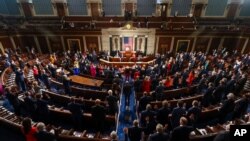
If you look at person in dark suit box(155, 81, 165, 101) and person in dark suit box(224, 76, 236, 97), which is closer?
person in dark suit box(155, 81, 165, 101)

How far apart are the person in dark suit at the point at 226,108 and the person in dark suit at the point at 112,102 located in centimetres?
379

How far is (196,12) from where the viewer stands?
21.5 meters

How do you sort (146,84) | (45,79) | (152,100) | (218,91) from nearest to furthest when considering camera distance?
1. (218,91)
2. (152,100)
3. (146,84)
4. (45,79)

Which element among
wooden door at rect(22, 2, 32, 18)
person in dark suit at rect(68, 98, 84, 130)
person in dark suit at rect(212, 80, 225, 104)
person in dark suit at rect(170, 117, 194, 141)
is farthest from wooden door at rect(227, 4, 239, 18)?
wooden door at rect(22, 2, 32, 18)

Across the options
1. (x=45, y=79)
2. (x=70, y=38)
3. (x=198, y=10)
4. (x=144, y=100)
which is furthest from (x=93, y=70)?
(x=198, y=10)

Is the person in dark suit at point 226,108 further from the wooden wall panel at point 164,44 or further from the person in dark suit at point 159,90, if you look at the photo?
the wooden wall panel at point 164,44

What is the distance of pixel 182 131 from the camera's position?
411 centimetres

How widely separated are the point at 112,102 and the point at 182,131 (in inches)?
125

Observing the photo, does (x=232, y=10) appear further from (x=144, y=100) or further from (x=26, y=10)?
(x=26, y=10)

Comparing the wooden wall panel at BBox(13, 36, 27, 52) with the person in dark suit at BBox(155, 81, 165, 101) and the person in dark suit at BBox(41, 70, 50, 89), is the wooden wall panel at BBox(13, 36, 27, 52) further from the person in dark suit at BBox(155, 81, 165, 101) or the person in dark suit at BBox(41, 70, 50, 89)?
the person in dark suit at BBox(155, 81, 165, 101)

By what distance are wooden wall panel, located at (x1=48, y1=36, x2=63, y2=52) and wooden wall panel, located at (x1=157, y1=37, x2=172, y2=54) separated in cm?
1113

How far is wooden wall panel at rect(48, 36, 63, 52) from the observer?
762 inches

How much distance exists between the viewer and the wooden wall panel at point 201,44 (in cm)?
1891

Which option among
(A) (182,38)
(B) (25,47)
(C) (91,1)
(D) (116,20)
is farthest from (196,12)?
(B) (25,47)
